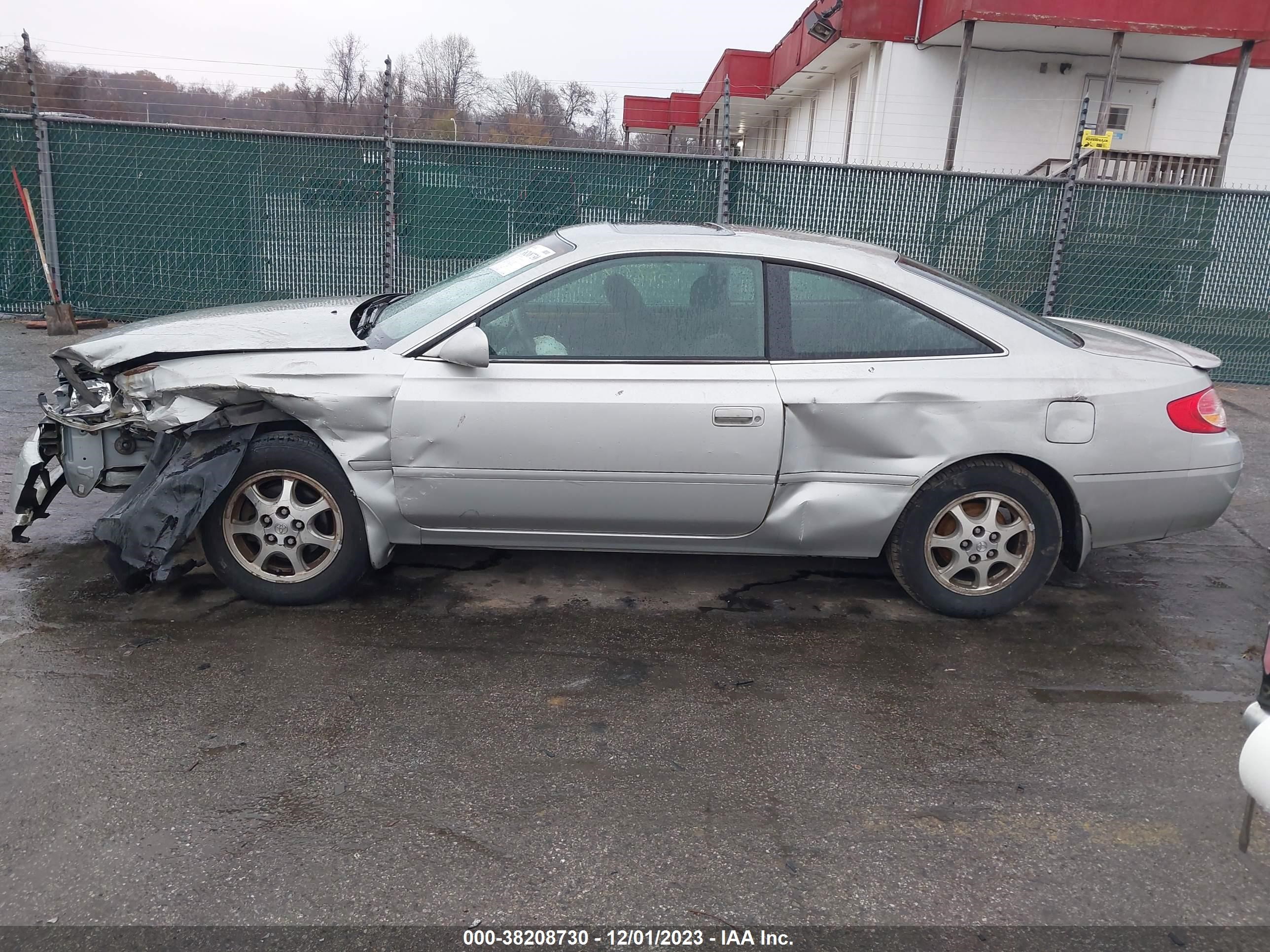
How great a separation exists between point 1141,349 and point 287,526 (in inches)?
154

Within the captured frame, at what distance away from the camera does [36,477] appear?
4.48m

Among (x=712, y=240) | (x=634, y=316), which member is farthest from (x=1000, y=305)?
(x=634, y=316)

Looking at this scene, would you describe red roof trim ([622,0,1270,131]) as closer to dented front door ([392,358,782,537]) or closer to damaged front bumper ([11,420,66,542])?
dented front door ([392,358,782,537])

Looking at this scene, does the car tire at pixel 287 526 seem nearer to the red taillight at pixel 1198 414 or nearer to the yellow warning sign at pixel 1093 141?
the red taillight at pixel 1198 414

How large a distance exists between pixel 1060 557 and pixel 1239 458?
0.91m

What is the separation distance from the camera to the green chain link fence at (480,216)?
966cm

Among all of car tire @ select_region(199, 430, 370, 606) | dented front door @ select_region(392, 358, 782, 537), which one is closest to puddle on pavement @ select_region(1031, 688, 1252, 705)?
dented front door @ select_region(392, 358, 782, 537)

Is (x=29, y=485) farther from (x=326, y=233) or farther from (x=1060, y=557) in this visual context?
(x=326, y=233)

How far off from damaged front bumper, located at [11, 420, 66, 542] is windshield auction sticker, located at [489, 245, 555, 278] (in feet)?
6.91

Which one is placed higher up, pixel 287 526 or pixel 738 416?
pixel 738 416

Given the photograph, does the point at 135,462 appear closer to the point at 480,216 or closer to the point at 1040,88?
the point at 480,216

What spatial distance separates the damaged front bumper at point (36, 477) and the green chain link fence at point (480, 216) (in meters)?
5.72

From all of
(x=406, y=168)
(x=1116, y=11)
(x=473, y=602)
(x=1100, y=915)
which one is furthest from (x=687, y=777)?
(x=1116, y=11)

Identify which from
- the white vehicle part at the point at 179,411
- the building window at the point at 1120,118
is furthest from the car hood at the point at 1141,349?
the building window at the point at 1120,118
